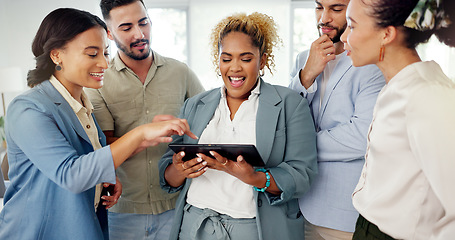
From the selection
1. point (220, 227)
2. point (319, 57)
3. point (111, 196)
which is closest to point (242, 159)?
point (220, 227)

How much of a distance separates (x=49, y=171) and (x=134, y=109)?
0.79 m

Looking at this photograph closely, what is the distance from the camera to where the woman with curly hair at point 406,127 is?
1043 mm

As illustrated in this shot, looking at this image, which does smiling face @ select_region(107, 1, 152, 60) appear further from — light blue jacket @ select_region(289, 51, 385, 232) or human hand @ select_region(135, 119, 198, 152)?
light blue jacket @ select_region(289, 51, 385, 232)

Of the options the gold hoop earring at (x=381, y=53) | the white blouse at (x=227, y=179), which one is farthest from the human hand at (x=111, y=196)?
the gold hoop earring at (x=381, y=53)

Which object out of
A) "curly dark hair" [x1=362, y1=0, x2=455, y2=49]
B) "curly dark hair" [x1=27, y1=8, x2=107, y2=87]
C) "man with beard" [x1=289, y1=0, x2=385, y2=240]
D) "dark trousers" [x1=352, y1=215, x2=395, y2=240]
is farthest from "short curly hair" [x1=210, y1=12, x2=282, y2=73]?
"dark trousers" [x1=352, y1=215, x2=395, y2=240]

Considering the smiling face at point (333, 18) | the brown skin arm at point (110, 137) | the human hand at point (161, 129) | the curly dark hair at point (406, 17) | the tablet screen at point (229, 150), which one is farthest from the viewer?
the brown skin arm at point (110, 137)

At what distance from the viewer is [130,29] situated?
226 cm

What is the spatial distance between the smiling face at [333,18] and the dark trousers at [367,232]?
2.84 ft

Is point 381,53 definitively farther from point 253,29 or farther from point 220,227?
point 220,227

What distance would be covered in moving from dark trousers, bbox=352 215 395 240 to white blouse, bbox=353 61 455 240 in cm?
4

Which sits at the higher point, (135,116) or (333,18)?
(333,18)

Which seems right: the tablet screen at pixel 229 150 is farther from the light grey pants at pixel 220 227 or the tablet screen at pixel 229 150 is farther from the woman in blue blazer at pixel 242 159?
the light grey pants at pixel 220 227

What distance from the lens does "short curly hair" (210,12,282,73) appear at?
1.87 meters

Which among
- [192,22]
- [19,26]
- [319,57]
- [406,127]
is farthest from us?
[192,22]
